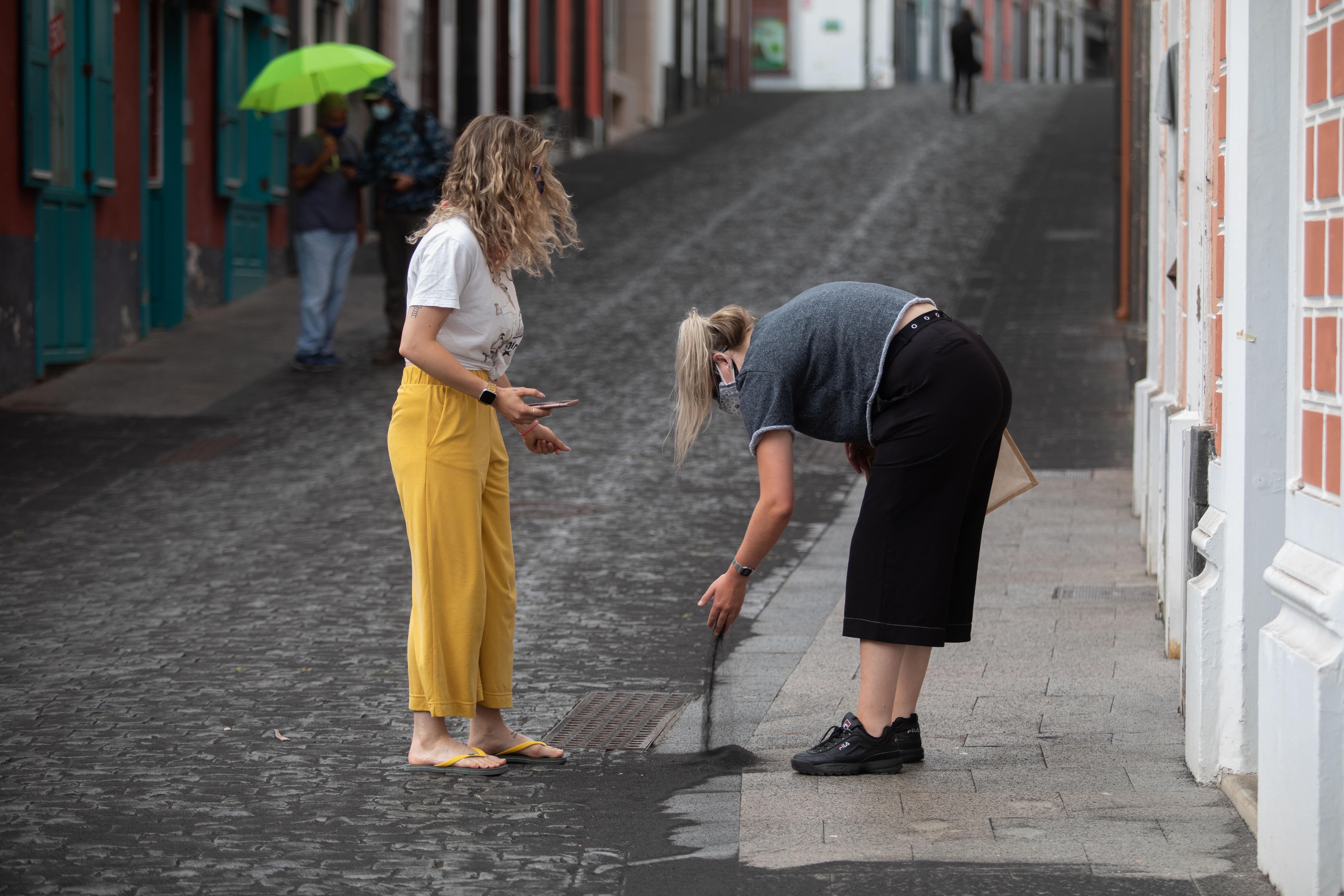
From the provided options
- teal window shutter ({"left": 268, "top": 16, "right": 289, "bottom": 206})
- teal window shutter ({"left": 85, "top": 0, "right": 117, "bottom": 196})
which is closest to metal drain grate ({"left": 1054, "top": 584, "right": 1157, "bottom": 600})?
teal window shutter ({"left": 85, "top": 0, "right": 117, "bottom": 196})

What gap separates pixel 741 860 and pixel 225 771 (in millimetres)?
1548

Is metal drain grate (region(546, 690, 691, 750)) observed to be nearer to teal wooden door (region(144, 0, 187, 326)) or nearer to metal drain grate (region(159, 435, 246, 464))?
metal drain grate (region(159, 435, 246, 464))

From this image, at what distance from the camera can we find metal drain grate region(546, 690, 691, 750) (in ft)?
16.6

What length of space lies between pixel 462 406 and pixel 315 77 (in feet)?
29.0

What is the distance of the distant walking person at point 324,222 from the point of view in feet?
42.8

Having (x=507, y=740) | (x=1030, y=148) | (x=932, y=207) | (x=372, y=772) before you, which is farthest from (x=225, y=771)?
(x=1030, y=148)

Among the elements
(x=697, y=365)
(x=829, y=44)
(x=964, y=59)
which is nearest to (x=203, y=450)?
(x=697, y=365)

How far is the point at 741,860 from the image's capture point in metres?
3.97

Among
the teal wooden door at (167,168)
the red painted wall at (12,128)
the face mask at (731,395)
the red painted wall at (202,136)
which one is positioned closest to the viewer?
the face mask at (731,395)

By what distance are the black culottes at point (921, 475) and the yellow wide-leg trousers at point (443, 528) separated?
102 cm

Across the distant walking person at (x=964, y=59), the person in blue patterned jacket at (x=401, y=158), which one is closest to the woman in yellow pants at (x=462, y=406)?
the person in blue patterned jacket at (x=401, y=158)

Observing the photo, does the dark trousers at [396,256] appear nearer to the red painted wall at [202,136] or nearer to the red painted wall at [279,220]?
the red painted wall at [202,136]

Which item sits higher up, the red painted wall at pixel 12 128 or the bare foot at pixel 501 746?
the red painted wall at pixel 12 128

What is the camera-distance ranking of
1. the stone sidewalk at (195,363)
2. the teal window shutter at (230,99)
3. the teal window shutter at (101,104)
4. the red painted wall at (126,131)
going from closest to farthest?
the stone sidewalk at (195,363) → the teal window shutter at (101,104) → the red painted wall at (126,131) → the teal window shutter at (230,99)
